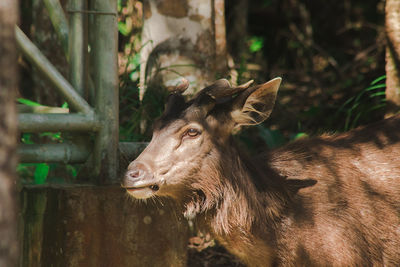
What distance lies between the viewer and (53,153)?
14.0ft

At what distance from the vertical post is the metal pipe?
14 centimetres

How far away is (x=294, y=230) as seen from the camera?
4059mm

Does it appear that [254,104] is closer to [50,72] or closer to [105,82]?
[105,82]

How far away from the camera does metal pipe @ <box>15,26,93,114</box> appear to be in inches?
157

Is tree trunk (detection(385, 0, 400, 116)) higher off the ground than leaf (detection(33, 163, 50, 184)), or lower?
higher

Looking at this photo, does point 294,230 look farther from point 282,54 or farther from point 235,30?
point 282,54

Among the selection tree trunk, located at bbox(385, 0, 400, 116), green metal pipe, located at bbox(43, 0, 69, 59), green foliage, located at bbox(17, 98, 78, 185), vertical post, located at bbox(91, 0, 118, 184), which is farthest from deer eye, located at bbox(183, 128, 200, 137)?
tree trunk, located at bbox(385, 0, 400, 116)

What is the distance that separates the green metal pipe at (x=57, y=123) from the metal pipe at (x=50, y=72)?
73mm

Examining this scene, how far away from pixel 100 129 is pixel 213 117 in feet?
2.95

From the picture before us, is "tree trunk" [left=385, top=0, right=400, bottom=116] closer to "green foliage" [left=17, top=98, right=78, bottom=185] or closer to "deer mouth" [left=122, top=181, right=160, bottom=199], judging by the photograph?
"deer mouth" [left=122, top=181, right=160, bottom=199]

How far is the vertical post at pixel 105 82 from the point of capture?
4.29 metres

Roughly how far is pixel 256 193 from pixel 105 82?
1.44 m

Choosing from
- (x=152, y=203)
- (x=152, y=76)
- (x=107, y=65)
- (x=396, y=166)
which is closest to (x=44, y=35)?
(x=152, y=76)

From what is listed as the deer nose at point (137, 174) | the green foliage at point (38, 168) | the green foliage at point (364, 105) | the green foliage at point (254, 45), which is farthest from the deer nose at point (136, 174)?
the green foliage at point (254, 45)
